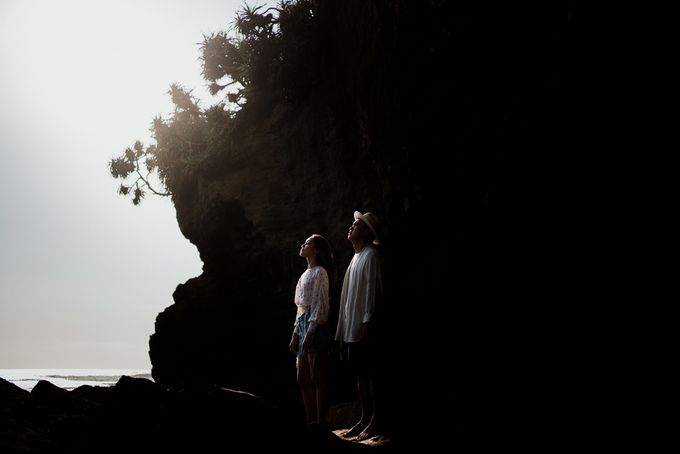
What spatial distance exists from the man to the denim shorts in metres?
0.23

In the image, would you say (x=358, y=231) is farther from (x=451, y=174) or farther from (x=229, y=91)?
(x=229, y=91)

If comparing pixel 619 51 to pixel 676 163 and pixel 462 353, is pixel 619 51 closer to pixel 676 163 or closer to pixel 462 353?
pixel 676 163

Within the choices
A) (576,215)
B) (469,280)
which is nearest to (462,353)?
(469,280)

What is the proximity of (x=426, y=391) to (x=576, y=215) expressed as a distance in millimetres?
2950

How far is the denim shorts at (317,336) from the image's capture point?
5383 mm

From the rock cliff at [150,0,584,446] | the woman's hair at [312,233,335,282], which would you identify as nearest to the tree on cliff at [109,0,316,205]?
the rock cliff at [150,0,584,446]

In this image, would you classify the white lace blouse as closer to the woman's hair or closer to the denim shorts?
the denim shorts

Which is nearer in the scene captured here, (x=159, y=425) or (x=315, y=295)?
(x=159, y=425)

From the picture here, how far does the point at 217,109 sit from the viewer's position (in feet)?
48.2

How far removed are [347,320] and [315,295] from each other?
0.65 m

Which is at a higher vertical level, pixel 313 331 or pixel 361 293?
pixel 361 293

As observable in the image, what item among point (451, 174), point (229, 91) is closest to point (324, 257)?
point (451, 174)

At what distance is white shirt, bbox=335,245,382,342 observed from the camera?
490 cm

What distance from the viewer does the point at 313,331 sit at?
17.7ft
